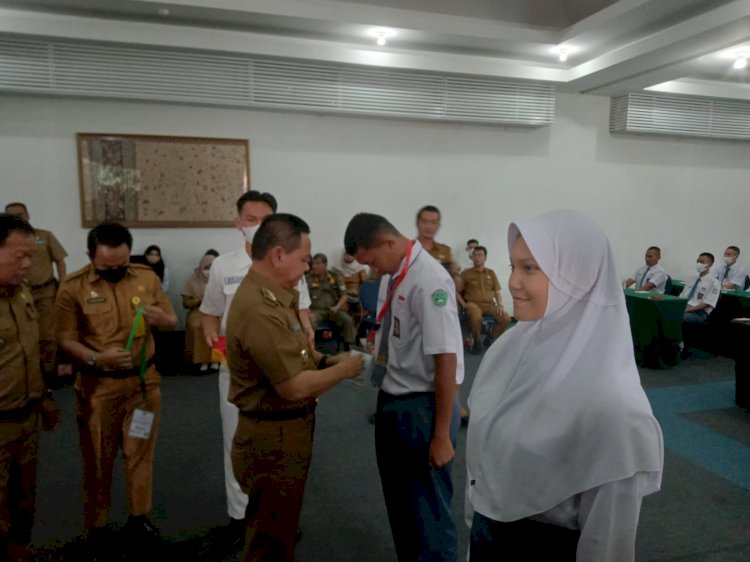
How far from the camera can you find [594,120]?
763 centimetres

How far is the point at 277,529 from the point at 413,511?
0.52 metres

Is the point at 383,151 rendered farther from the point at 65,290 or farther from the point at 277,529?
the point at 277,529

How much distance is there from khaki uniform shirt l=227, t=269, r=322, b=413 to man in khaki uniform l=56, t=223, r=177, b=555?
76 cm

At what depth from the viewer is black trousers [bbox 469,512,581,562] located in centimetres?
115

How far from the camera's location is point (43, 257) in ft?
15.7

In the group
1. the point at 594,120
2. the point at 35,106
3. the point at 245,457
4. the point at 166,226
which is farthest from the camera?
the point at 594,120

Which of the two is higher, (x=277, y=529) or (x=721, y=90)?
(x=721, y=90)

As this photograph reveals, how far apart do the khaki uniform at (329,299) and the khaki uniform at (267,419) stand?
4064 millimetres

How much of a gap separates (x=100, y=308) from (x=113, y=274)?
0.53 ft

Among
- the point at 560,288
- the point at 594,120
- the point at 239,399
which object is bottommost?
the point at 239,399

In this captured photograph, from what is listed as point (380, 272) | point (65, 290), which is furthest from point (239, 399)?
point (65, 290)

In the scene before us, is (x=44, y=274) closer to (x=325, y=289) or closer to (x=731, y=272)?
(x=325, y=289)

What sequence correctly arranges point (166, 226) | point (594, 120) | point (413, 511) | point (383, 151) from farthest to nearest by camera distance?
point (594, 120) < point (383, 151) < point (166, 226) < point (413, 511)

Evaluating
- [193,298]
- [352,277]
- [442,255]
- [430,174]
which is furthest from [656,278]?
[193,298]
